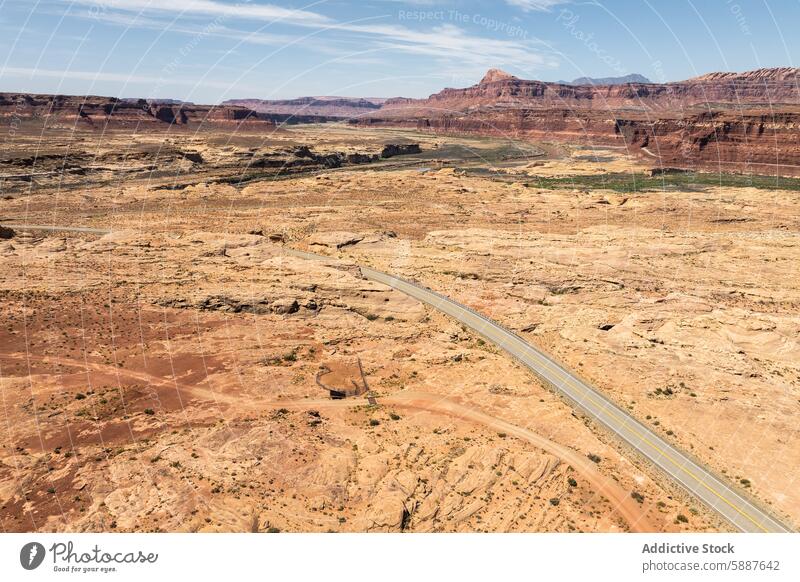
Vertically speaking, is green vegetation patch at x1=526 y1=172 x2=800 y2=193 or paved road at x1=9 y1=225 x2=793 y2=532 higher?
green vegetation patch at x1=526 y1=172 x2=800 y2=193

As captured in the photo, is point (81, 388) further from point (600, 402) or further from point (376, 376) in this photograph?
point (600, 402)

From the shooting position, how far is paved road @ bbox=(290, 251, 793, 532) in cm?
2916

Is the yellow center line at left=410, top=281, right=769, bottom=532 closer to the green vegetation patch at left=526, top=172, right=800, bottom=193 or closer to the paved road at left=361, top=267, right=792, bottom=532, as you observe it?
the paved road at left=361, top=267, right=792, bottom=532

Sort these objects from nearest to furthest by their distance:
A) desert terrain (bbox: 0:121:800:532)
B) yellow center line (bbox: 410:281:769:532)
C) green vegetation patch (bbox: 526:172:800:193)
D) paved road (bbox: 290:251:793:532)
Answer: desert terrain (bbox: 0:121:800:532) < paved road (bbox: 290:251:793:532) < yellow center line (bbox: 410:281:769:532) < green vegetation patch (bbox: 526:172:800:193)

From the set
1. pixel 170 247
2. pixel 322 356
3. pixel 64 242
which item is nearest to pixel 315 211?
pixel 170 247

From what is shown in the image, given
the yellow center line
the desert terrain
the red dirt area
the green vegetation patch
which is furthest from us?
the green vegetation patch

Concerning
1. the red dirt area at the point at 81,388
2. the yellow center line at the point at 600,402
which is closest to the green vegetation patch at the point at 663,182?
the yellow center line at the point at 600,402

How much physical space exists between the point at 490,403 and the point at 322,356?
16.9 m

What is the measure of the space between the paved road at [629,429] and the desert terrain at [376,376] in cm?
116

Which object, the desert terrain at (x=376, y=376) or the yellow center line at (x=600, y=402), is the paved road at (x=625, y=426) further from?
the desert terrain at (x=376, y=376)

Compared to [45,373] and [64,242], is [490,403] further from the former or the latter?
[64,242]

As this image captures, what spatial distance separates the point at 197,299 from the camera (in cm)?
5681

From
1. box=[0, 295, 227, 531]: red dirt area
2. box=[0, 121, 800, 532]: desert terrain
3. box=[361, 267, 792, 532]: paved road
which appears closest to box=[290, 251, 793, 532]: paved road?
box=[361, 267, 792, 532]: paved road

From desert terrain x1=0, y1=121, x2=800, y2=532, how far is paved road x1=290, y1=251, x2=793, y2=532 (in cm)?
116
